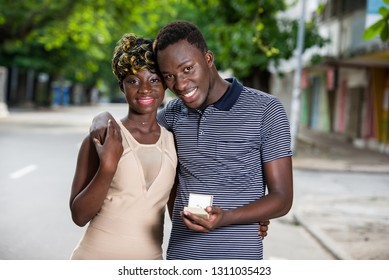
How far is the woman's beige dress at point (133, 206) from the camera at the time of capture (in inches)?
102

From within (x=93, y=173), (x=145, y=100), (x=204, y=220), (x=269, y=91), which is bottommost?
(x=204, y=220)

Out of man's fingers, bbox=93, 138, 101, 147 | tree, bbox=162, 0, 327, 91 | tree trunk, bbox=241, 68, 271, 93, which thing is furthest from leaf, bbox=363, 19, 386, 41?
tree trunk, bbox=241, 68, 271, 93

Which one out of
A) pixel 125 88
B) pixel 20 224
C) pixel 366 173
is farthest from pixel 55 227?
pixel 366 173

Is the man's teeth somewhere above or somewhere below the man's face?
below

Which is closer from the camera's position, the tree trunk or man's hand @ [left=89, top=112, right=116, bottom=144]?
man's hand @ [left=89, top=112, right=116, bottom=144]

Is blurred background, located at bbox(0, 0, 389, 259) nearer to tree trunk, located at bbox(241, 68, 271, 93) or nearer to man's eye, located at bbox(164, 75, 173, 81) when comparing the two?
tree trunk, located at bbox(241, 68, 271, 93)

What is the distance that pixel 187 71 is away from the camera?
2.54 metres

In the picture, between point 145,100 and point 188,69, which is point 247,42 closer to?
point 145,100

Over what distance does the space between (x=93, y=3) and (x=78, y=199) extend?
24.5 metres

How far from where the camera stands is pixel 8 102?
48188mm

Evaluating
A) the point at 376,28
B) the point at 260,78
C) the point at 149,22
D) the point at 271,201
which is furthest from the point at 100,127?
the point at 149,22

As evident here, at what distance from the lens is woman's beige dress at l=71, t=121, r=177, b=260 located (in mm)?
2586

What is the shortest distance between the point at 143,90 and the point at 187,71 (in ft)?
0.66
